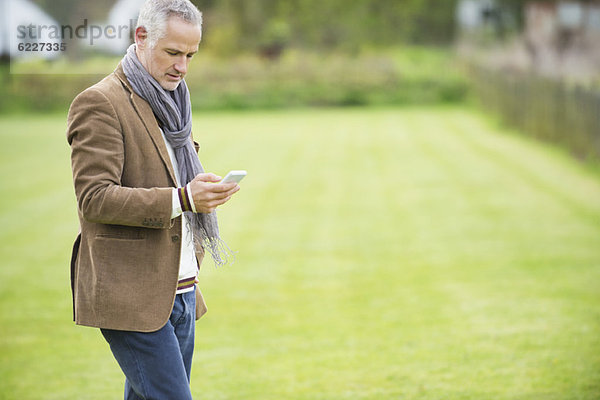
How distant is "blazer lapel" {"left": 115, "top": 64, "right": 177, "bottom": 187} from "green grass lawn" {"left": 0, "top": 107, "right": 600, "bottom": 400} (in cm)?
238

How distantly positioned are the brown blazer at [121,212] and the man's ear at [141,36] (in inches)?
4.3

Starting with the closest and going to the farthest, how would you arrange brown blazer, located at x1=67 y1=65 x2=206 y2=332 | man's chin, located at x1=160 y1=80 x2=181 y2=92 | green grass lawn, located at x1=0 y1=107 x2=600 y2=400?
brown blazer, located at x1=67 y1=65 x2=206 y2=332
man's chin, located at x1=160 y1=80 x2=181 y2=92
green grass lawn, located at x1=0 y1=107 x2=600 y2=400

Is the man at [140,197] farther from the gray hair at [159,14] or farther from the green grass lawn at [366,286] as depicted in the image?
the green grass lawn at [366,286]

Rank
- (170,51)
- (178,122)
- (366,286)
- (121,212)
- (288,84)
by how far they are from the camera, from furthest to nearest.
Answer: (288,84), (366,286), (178,122), (170,51), (121,212)

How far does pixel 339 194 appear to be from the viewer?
38.6 ft

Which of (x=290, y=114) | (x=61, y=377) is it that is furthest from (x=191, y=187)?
(x=290, y=114)

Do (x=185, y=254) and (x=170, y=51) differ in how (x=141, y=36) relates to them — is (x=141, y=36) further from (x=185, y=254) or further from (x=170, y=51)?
(x=185, y=254)

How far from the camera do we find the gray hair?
255 cm

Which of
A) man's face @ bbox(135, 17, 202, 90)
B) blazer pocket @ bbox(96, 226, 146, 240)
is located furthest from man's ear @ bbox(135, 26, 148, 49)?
blazer pocket @ bbox(96, 226, 146, 240)

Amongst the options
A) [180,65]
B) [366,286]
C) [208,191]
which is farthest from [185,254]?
[366,286]

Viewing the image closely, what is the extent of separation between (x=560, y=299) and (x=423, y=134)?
13.0 m

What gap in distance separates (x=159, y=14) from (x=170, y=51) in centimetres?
12

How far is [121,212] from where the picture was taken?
8.07ft

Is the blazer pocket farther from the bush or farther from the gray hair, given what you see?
the bush
